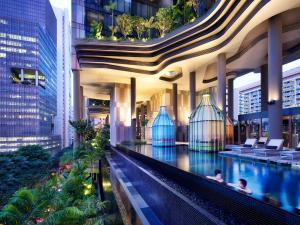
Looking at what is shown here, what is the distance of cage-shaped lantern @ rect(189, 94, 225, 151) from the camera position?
38.6ft

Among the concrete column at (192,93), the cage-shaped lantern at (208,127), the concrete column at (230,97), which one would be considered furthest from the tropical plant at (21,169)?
the concrete column at (230,97)

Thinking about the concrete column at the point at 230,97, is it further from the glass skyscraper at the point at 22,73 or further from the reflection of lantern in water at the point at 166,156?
the glass skyscraper at the point at 22,73

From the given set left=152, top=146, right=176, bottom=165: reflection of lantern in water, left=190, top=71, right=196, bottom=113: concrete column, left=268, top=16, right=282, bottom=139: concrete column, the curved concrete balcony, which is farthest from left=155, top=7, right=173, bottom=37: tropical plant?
left=152, top=146, right=176, bottom=165: reflection of lantern in water

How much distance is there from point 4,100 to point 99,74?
62.3 m

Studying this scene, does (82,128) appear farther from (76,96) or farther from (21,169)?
(21,169)

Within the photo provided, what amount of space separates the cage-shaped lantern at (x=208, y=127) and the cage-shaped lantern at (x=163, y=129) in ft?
10.1

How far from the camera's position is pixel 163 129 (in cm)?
1552

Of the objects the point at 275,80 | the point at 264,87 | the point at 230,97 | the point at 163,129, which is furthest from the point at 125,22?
the point at 275,80

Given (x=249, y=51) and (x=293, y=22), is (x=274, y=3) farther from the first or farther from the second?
(x=249, y=51)

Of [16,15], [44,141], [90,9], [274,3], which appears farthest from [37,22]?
[274,3]

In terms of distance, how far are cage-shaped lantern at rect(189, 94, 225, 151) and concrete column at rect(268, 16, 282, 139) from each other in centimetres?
315

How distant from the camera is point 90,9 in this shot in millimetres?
27828

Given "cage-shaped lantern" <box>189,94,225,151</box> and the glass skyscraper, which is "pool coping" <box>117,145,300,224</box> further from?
the glass skyscraper

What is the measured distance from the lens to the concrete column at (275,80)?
42.2 ft
